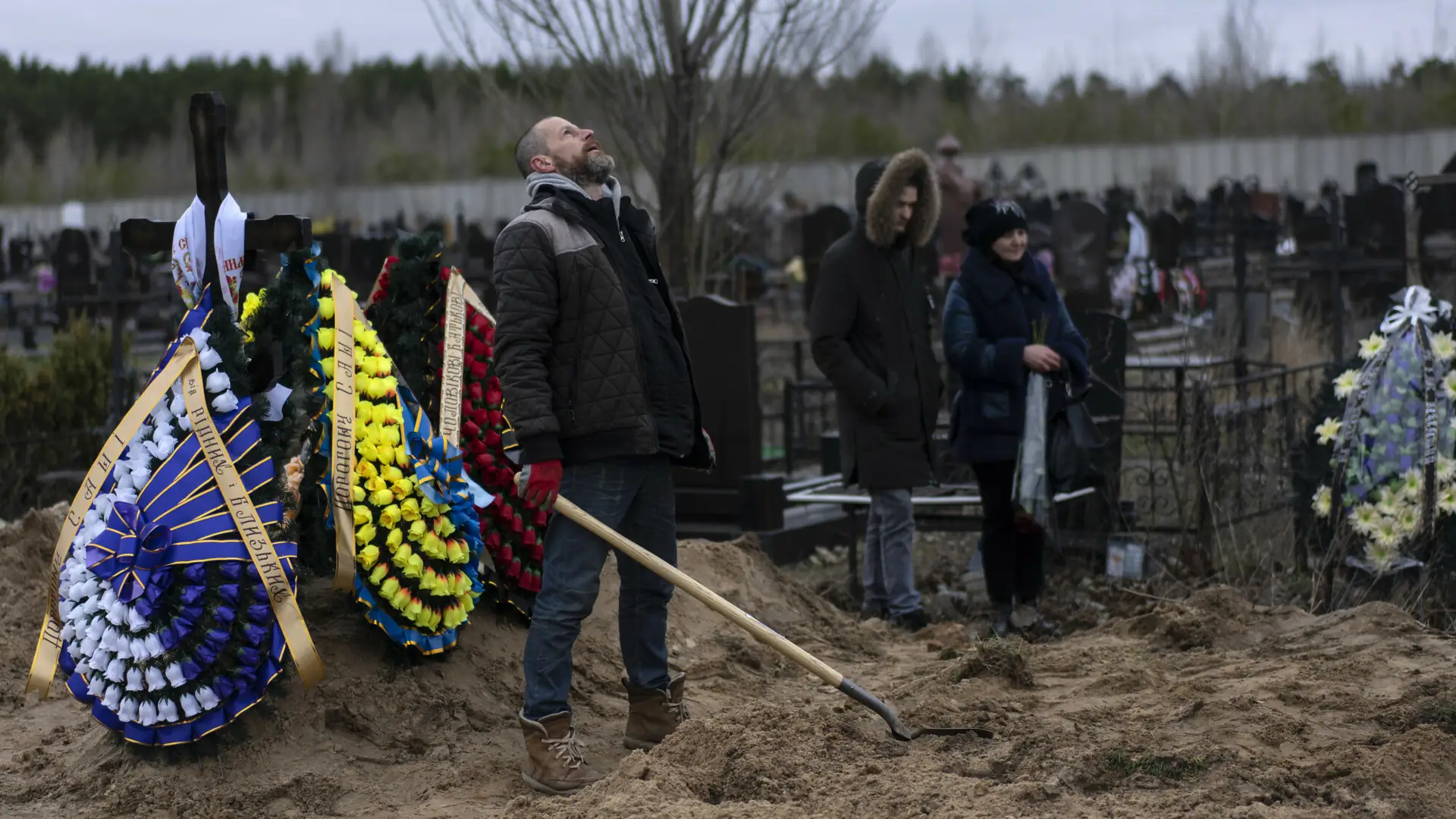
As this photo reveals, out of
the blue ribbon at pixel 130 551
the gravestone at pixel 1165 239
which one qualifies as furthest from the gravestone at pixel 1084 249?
the blue ribbon at pixel 130 551

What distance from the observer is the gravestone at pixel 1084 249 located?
1680cm

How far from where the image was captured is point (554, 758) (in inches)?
171

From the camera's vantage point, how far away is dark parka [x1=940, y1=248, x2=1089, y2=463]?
654 cm

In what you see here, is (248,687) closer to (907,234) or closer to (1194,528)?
(907,234)

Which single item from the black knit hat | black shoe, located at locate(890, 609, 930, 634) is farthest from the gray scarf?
black shoe, located at locate(890, 609, 930, 634)

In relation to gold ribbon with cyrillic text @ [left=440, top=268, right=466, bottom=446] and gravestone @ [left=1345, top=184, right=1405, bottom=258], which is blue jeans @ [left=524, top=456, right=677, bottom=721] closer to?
gold ribbon with cyrillic text @ [left=440, top=268, right=466, bottom=446]

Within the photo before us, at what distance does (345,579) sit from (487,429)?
0.99 meters

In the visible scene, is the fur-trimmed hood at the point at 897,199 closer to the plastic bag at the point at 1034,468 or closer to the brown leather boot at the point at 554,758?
the plastic bag at the point at 1034,468

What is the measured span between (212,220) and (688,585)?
5.83ft

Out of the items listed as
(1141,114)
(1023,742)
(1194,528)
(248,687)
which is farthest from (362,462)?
(1141,114)

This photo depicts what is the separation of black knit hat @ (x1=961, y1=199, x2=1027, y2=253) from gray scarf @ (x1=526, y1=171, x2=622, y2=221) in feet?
7.87

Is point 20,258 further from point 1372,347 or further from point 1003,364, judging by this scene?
point 1372,347

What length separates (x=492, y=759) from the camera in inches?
182

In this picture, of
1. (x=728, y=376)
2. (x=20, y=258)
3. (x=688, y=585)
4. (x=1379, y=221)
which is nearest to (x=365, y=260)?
(x=1379, y=221)
